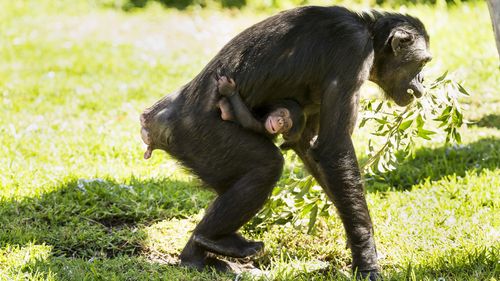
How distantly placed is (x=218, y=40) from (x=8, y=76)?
3.35 m

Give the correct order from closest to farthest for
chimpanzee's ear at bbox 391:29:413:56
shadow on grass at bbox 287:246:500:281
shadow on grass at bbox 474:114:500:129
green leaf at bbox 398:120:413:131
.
Result: shadow on grass at bbox 287:246:500:281 < chimpanzee's ear at bbox 391:29:413:56 < green leaf at bbox 398:120:413:131 < shadow on grass at bbox 474:114:500:129

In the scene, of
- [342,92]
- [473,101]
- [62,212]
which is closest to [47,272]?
[62,212]

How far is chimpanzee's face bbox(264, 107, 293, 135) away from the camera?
4.10 metres

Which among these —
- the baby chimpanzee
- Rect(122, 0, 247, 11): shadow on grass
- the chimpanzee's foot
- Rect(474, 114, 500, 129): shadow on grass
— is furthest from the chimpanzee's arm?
Rect(122, 0, 247, 11): shadow on grass

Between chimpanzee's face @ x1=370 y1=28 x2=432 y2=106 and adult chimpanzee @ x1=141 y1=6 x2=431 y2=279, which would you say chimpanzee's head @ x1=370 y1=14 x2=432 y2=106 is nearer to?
chimpanzee's face @ x1=370 y1=28 x2=432 y2=106

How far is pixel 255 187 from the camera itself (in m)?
4.12

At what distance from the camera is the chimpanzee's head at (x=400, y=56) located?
15.1 feet

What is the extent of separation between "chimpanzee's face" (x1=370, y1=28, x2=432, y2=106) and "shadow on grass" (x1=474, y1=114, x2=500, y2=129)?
2.68 meters

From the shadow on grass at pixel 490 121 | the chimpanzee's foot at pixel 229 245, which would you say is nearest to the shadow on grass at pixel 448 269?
the chimpanzee's foot at pixel 229 245

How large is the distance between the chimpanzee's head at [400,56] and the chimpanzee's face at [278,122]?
2.86ft

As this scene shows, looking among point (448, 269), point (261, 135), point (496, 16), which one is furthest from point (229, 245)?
point (496, 16)

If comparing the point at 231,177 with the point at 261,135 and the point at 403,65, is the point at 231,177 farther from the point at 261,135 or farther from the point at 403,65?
the point at 403,65

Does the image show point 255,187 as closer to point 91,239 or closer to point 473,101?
point 91,239

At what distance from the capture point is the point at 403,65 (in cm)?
466
